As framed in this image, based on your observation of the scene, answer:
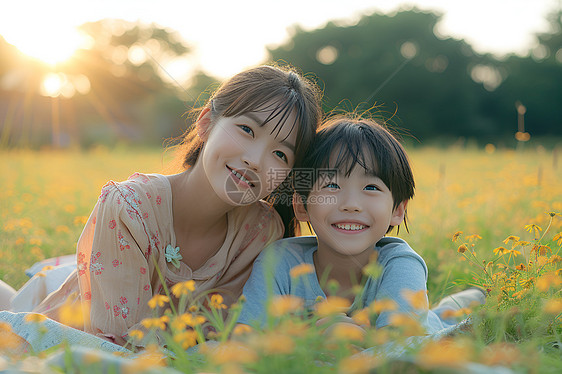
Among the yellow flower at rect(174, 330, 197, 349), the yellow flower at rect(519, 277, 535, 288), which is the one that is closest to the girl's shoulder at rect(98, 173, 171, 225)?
the yellow flower at rect(174, 330, 197, 349)

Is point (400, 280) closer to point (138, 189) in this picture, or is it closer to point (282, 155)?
point (282, 155)

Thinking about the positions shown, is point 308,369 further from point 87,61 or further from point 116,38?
point 116,38

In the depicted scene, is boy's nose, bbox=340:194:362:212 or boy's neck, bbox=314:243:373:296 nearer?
boy's nose, bbox=340:194:362:212

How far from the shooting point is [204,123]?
2311mm

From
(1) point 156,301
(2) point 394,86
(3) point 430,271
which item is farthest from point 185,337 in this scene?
(2) point 394,86

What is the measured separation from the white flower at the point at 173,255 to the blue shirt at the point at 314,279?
1.15ft

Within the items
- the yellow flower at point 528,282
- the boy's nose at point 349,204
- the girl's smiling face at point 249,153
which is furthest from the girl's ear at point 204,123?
the yellow flower at point 528,282

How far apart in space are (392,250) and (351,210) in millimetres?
281

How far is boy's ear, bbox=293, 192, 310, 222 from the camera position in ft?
7.47

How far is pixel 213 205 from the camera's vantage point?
2.26 metres

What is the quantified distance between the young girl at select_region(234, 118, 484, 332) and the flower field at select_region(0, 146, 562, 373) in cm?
24

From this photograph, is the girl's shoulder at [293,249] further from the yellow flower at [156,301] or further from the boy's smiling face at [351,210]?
the yellow flower at [156,301]

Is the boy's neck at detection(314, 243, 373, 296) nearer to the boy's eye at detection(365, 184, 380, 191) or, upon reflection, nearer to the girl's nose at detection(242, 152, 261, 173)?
the boy's eye at detection(365, 184, 380, 191)

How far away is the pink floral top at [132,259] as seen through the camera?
6.49 ft
